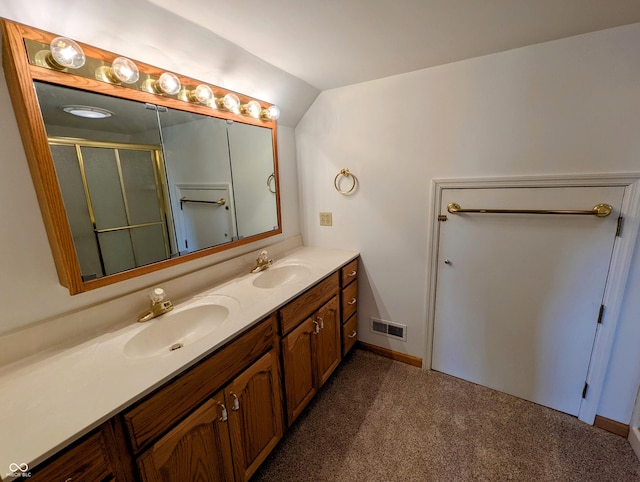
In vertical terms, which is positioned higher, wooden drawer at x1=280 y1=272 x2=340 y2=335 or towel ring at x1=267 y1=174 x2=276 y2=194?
towel ring at x1=267 y1=174 x2=276 y2=194

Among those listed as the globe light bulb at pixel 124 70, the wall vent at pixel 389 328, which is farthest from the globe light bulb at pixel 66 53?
the wall vent at pixel 389 328

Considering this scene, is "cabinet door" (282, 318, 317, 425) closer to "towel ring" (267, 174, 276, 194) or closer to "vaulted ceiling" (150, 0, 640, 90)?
"towel ring" (267, 174, 276, 194)

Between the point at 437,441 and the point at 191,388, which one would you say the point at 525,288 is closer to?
the point at 437,441

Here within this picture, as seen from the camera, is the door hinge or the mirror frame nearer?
the mirror frame

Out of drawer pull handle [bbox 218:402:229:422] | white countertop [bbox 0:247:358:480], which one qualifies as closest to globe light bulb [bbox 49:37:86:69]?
white countertop [bbox 0:247:358:480]

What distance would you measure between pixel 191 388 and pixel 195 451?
253 mm

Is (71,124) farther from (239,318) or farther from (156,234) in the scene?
(239,318)

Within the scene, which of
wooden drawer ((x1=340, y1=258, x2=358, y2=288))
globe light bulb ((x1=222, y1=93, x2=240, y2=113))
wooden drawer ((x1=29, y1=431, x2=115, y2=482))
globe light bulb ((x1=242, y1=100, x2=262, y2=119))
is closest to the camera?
wooden drawer ((x1=29, y1=431, x2=115, y2=482))

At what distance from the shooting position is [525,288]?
5.36 ft

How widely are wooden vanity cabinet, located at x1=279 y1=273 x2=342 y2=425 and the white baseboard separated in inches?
64.2

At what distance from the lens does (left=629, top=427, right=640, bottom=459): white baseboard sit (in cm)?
142

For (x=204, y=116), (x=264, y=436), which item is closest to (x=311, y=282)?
(x=264, y=436)

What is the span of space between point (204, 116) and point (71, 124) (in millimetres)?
608

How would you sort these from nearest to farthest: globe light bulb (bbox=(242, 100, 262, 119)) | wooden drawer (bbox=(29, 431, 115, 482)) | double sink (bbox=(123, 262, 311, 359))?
1. wooden drawer (bbox=(29, 431, 115, 482))
2. double sink (bbox=(123, 262, 311, 359))
3. globe light bulb (bbox=(242, 100, 262, 119))
